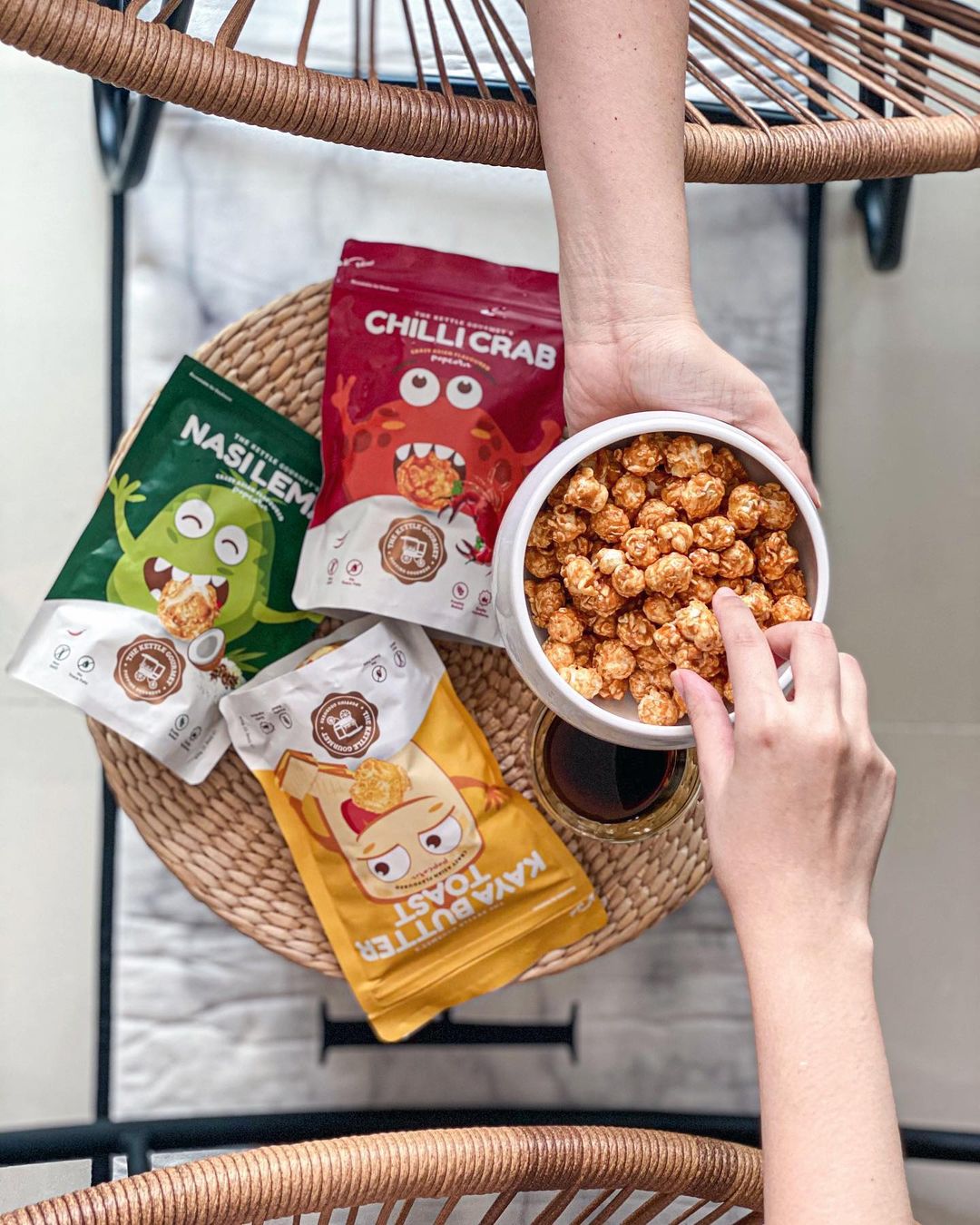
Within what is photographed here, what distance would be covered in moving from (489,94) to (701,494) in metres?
0.35

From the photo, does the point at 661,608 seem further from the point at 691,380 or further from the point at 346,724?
the point at 346,724

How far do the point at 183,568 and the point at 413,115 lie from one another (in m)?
0.37

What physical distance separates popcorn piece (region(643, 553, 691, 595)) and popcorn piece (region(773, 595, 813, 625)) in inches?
2.2

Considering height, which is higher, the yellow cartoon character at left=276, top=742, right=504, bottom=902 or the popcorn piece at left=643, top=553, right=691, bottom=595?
the popcorn piece at left=643, top=553, right=691, bottom=595

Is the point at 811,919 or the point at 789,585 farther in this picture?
the point at 789,585

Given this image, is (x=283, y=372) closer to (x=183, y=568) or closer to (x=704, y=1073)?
(x=183, y=568)

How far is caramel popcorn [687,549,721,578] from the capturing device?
618mm

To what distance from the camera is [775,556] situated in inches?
24.8

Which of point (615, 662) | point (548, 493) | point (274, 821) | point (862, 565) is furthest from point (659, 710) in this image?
point (862, 565)

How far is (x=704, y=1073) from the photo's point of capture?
114 centimetres

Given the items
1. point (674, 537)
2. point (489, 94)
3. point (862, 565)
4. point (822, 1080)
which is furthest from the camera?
point (862, 565)

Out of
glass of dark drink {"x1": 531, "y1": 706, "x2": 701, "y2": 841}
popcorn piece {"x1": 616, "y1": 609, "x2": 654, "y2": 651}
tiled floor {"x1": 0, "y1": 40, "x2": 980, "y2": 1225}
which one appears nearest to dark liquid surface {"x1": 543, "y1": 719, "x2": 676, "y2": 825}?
glass of dark drink {"x1": 531, "y1": 706, "x2": 701, "y2": 841}

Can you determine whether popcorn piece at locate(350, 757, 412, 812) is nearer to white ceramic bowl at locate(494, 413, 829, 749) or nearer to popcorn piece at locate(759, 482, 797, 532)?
white ceramic bowl at locate(494, 413, 829, 749)

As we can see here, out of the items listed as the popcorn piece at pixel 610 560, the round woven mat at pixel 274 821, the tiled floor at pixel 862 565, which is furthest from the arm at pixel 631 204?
the tiled floor at pixel 862 565
